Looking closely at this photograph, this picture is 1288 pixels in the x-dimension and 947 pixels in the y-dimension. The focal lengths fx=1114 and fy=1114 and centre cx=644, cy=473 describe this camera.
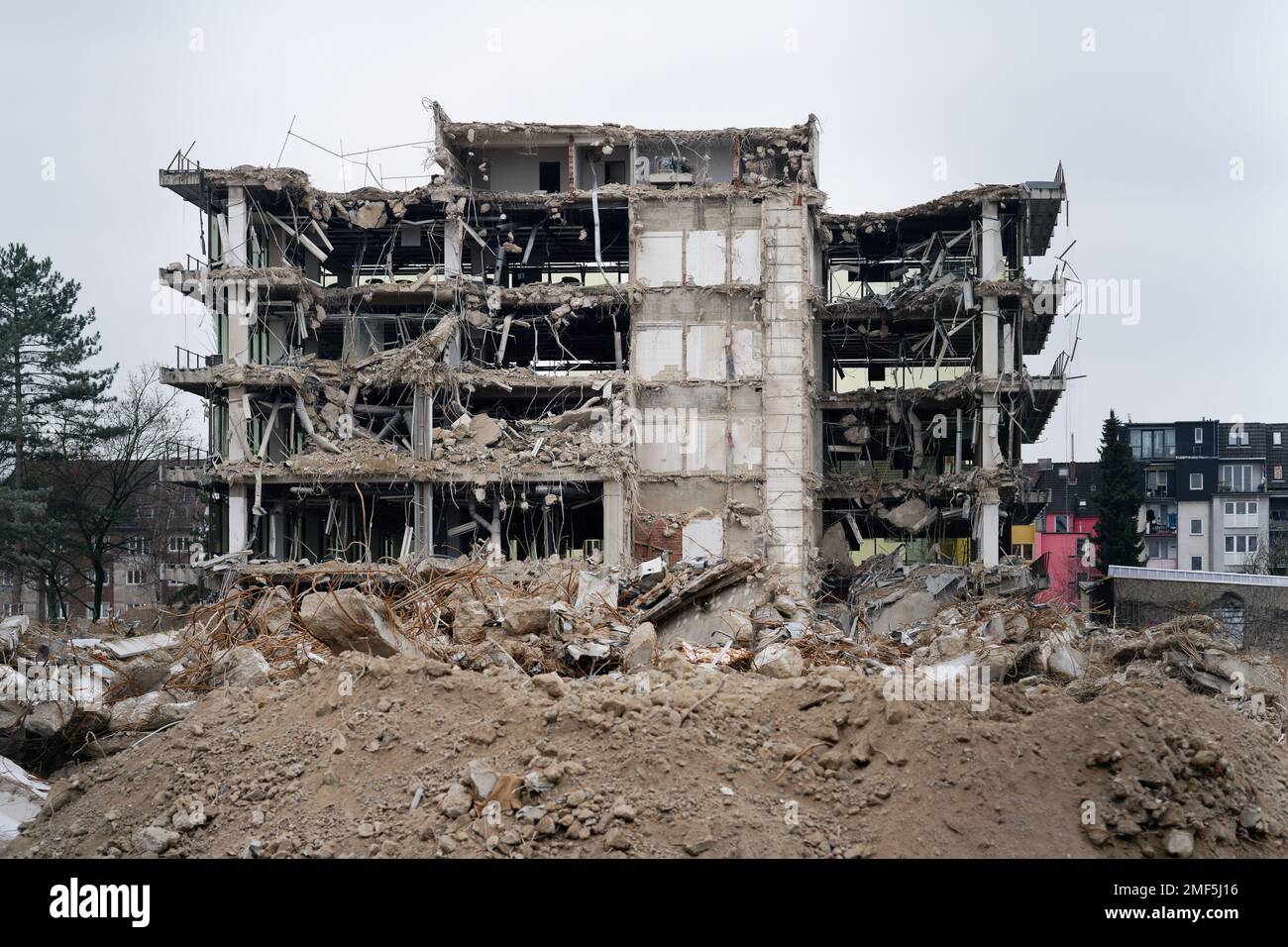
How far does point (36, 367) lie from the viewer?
39781mm

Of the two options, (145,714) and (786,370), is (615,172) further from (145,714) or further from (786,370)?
(145,714)

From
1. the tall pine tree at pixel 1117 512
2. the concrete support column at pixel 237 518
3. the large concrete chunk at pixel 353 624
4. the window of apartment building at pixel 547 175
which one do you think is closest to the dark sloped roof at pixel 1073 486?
the tall pine tree at pixel 1117 512

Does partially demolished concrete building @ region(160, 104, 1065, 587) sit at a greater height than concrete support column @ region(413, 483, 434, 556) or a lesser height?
greater

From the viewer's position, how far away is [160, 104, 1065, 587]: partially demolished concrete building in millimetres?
32250

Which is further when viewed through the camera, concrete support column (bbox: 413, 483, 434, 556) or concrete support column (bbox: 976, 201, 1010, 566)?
concrete support column (bbox: 976, 201, 1010, 566)

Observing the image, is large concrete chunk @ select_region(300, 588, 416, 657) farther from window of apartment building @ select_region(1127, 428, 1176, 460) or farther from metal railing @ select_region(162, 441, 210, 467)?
window of apartment building @ select_region(1127, 428, 1176, 460)

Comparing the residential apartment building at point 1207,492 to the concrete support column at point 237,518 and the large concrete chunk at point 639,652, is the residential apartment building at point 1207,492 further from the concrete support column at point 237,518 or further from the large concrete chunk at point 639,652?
the large concrete chunk at point 639,652

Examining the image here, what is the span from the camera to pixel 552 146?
3559cm

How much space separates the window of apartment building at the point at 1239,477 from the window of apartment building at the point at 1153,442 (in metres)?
3.03

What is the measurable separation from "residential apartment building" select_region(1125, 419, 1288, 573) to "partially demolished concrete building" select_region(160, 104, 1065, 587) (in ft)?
98.7

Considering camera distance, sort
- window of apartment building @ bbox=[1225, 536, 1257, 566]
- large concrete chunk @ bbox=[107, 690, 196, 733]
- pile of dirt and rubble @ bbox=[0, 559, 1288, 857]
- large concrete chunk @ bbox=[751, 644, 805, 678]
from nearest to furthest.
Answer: pile of dirt and rubble @ bbox=[0, 559, 1288, 857]
large concrete chunk @ bbox=[107, 690, 196, 733]
large concrete chunk @ bbox=[751, 644, 805, 678]
window of apartment building @ bbox=[1225, 536, 1257, 566]

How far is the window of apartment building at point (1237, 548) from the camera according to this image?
201 feet

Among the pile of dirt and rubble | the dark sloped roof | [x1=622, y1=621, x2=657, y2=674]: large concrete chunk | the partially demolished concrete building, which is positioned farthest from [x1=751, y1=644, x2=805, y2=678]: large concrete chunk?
the dark sloped roof
